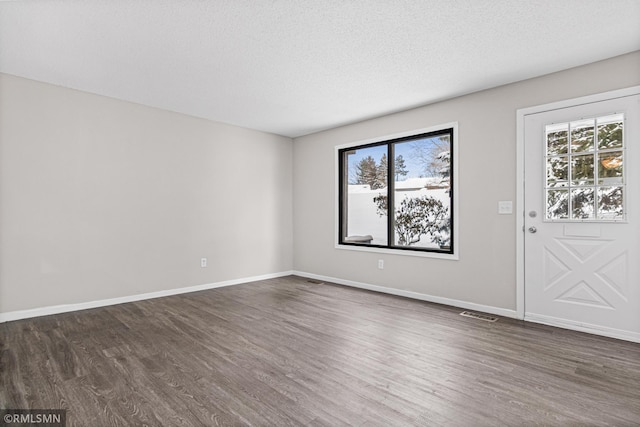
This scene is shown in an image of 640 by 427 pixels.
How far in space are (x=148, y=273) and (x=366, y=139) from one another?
12.1 ft

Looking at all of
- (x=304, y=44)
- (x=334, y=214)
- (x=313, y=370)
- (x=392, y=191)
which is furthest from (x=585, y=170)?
(x=334, y=214)

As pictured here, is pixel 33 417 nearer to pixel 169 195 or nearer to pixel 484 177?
pixel 169 195

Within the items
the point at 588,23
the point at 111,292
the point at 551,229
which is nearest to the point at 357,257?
the point at 551,229

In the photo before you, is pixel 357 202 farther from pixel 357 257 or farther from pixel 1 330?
pixel 1 330

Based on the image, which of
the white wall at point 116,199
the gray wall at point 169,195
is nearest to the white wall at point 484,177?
the gray wall at point 169,195

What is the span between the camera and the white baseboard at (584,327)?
291 cm

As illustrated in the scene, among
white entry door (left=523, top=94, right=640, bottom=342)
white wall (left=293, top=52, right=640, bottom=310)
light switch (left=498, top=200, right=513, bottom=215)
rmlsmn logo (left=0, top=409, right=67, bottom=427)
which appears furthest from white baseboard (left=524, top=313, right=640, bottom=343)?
rmlsmn logo (left=0, top=409, right=67, bottom=427)

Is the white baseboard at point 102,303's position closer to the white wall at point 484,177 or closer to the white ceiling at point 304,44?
the white wall at point 484,177

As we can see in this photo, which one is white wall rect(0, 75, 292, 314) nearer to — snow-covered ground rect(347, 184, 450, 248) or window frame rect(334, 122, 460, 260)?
window frame rect(334, 122, 460, 260)

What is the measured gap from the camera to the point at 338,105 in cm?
439

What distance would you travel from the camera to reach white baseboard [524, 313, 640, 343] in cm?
291

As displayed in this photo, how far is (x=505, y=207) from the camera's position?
12.0ft

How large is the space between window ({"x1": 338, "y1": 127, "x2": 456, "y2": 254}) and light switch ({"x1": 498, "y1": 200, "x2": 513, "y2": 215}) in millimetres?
577

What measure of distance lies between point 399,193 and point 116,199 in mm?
3827
